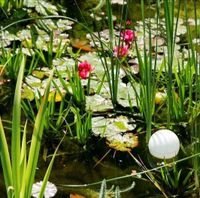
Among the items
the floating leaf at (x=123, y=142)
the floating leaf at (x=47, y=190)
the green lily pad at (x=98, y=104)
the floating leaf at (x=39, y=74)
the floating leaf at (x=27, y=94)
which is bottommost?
the floating leaf at (x=47, y=190)

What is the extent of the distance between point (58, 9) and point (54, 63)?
2.16 feet

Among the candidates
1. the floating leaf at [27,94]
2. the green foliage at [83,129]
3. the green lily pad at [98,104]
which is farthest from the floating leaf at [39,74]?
the green foliage at [83,129]

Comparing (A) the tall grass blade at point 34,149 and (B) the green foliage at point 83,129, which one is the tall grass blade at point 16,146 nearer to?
(A) the tall grass blade at point 34,149

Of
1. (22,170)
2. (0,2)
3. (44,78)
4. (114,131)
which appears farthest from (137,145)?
(0,2)

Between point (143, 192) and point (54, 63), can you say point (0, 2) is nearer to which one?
point (54, 63)

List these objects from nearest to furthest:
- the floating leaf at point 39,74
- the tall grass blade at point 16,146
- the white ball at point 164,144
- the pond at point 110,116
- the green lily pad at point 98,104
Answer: the tall grass blade at point 16,146 < the white ball at point 164,144 < the pond at point 110,116 < the green lily pad at point 98,104 < the floating leaf at point 39,74

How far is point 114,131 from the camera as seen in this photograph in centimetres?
229

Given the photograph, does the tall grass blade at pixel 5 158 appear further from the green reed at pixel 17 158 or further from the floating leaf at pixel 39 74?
the floating leaf at pixel 39 74

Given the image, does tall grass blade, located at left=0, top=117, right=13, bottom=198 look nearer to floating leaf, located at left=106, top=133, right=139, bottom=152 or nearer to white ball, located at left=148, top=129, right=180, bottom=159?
white ball, located at left=148, top=129, right=180, bottom=159

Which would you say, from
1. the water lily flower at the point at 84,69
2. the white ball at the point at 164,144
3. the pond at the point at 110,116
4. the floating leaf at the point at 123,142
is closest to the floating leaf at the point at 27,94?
the pond at the point at 110,116

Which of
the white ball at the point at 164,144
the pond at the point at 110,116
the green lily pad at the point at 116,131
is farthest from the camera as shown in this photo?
the green lily pad at the point at 116,131

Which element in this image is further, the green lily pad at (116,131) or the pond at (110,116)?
the green lily pad at (116,131)

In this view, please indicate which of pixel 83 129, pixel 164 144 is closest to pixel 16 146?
pixel 164 144

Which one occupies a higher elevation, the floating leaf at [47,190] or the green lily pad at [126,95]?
the green lily pad at [126,95]
